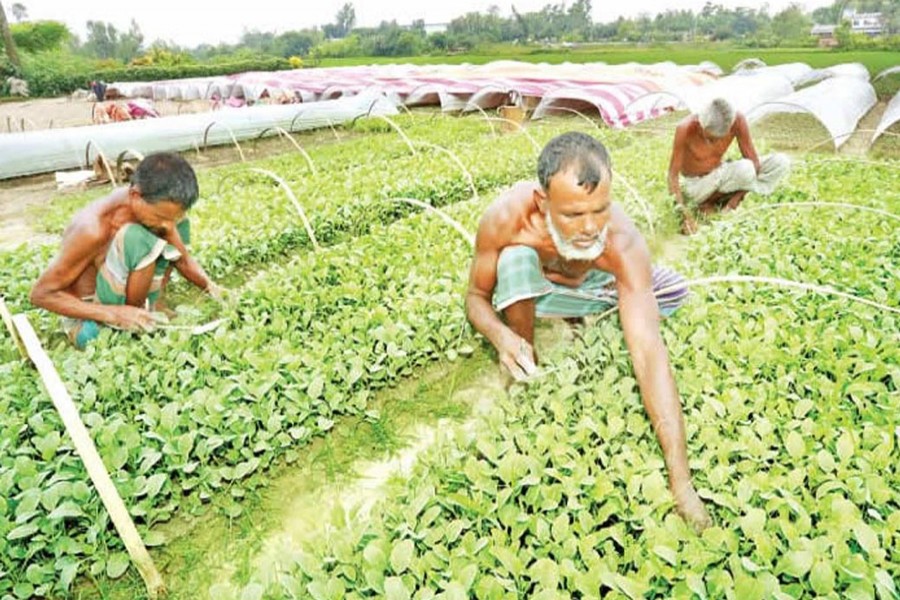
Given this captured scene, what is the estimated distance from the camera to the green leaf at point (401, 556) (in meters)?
1.89

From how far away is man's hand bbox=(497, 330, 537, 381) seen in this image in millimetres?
2852

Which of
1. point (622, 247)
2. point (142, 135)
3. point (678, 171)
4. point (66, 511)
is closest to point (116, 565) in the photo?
point (66, 511)

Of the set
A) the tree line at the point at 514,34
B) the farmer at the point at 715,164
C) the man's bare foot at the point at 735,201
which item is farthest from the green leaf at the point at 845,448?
the tree line at the point at 514,34

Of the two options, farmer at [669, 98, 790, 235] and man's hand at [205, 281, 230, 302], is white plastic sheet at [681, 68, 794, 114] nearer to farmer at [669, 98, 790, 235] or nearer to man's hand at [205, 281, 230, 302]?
farmer at [669, 98, 790, 235]

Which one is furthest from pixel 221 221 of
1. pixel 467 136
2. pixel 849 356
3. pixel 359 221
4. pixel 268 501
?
pixel 467 136

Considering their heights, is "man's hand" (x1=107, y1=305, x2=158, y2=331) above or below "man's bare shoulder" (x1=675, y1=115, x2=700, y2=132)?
below

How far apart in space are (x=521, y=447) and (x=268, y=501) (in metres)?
1.32

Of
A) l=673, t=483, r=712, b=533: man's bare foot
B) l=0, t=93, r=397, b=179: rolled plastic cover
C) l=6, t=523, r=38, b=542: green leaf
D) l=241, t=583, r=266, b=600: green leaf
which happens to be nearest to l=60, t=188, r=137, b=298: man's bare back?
l=6, t=523, r=38, b=542: green leaf

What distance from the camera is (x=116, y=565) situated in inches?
92.6

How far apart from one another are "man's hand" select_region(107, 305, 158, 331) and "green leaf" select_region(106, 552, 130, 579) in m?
1.51

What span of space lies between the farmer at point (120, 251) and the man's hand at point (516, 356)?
1.91 meters

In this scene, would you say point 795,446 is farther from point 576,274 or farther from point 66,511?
point 66,511

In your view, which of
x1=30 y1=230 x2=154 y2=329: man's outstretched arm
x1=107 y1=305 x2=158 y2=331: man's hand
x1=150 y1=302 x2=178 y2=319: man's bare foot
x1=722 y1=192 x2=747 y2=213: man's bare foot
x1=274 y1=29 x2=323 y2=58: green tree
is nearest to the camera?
x1=30 y1=230 x2=154 y2=329: man's outstretched arm

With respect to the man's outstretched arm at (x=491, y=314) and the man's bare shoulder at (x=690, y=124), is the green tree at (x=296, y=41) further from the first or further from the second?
the man's outstretched arm at (x=491, y=314)
